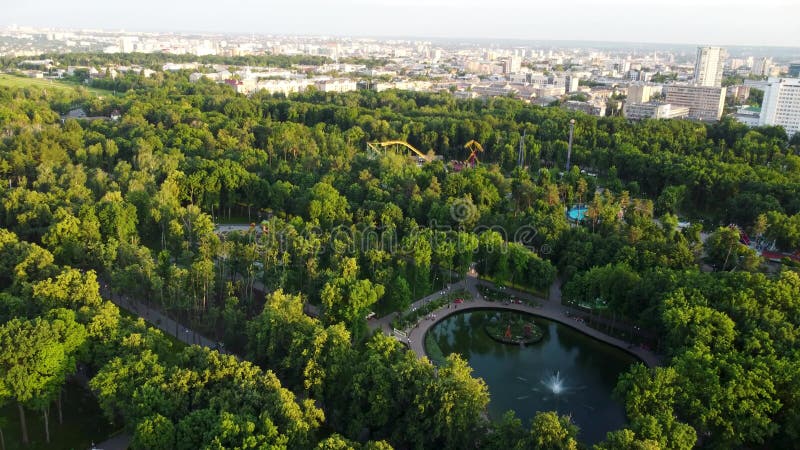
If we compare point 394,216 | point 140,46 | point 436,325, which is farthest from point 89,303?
point 140,46

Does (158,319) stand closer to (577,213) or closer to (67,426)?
(67,426)

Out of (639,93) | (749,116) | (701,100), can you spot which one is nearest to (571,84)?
(639,93)

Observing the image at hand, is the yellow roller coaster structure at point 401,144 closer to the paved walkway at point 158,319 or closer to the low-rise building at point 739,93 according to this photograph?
the paved walkway at point 158,319

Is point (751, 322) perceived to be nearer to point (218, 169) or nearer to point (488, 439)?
point (488, 439)

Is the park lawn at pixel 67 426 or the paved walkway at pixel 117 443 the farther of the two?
the park lawn at pixel 67 426

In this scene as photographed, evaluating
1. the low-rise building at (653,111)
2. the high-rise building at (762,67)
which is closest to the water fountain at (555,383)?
the low-rise building at (653,111)
